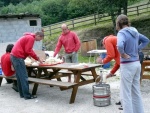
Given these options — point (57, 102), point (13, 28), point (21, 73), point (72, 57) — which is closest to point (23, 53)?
point (21, 73)

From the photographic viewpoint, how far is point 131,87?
189 inches

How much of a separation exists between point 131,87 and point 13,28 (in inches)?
581

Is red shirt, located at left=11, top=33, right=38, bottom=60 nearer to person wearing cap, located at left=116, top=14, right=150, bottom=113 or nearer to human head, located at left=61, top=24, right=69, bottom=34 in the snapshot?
human head, located at left=61, top=24, right=69, bottom=34

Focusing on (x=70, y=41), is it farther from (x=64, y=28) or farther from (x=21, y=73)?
(x=21, y=73)

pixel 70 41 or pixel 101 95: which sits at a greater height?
pixel 70 41

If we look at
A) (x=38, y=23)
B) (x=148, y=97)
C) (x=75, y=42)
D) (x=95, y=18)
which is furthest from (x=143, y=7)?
(x=148, y=97)

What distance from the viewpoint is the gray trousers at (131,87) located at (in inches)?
180

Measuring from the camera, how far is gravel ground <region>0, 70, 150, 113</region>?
6.12 meters

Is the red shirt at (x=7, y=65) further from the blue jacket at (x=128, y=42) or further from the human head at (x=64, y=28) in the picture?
the blue jacket at (x=128, y=42)

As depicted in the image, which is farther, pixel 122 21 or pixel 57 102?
pixel 57 102

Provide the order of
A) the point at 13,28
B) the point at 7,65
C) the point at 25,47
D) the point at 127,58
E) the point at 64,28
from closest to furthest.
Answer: the point at 127,58, the point at 25,47, the point at 7,65, the point at 64,28, the point at 13,28

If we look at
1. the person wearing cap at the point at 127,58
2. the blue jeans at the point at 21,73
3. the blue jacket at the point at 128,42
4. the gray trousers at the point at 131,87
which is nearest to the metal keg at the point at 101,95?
the gray trousers at the point at 131,87

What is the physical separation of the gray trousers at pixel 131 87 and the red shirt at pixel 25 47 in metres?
2.98

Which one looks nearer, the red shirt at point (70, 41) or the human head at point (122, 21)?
the human head at point (122, 21)
